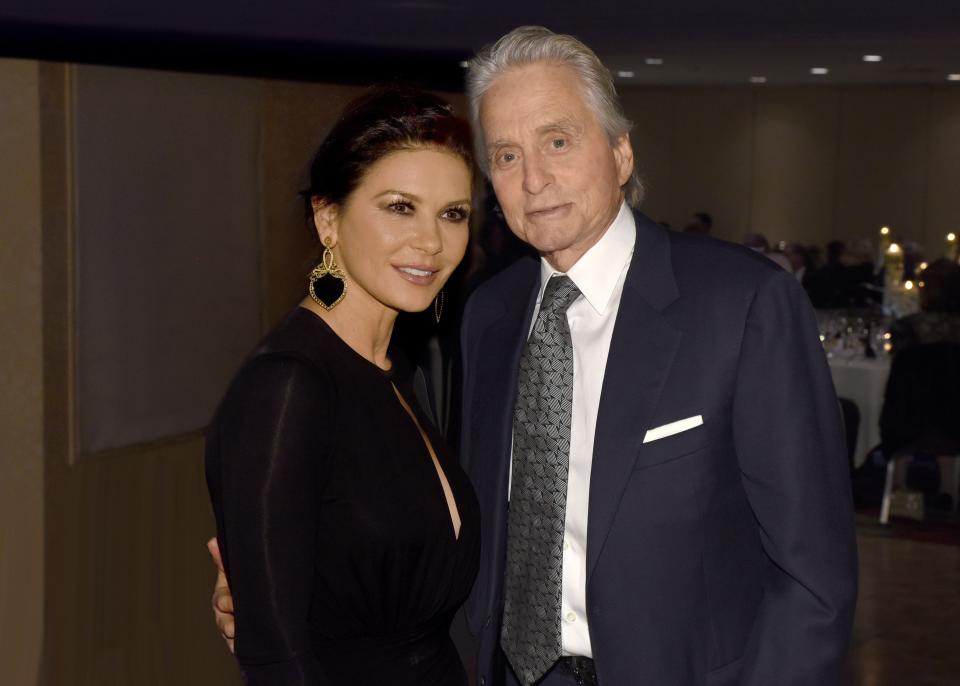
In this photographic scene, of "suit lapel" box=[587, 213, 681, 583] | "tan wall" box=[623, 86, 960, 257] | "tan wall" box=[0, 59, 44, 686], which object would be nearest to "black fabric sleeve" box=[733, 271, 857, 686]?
"suit lapel" box=[587, 213, 681, 583]

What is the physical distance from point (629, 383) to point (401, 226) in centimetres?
45

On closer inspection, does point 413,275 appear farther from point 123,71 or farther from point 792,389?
point 123,71

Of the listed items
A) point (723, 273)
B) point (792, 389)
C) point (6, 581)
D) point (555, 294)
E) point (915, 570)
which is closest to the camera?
point (792, 389)

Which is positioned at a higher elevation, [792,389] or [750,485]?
[792,389]

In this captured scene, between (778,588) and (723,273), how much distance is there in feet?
1.58

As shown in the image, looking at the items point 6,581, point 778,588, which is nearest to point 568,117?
point 778,588

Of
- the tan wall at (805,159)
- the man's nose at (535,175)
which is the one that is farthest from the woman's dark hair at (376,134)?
the tan wall at (805,159)

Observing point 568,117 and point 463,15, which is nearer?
point 568,117

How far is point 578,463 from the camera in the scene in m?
1.87

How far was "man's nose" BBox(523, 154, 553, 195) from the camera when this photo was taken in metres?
1.88

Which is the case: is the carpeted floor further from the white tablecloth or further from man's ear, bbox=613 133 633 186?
man's ear, bbox=613 133 633 186

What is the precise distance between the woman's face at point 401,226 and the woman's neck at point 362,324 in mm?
24

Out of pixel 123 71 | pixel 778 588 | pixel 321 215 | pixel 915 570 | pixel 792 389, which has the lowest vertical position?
pixel 915 570

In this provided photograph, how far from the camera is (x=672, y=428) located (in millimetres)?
1766
